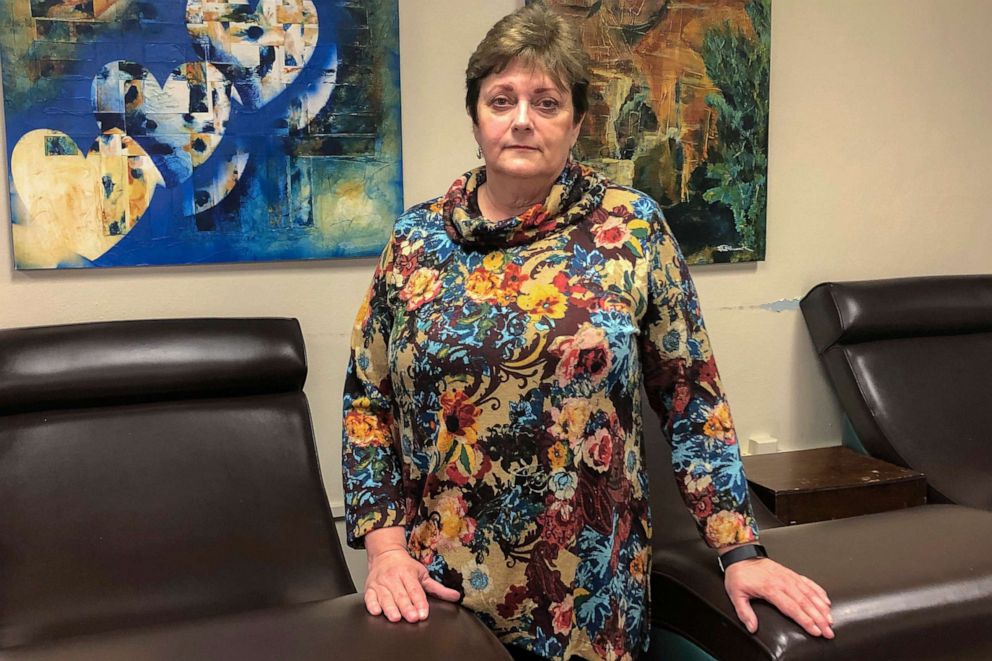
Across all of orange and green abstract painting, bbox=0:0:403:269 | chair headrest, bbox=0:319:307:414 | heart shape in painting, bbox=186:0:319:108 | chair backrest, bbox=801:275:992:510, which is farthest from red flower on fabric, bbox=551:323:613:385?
chair backrest, bbox=801:275:992:510

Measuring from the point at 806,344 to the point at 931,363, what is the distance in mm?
314

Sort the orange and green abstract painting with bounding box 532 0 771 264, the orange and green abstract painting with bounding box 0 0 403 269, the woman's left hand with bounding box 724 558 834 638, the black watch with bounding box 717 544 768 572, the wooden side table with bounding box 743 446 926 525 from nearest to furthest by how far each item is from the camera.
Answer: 1. the woman's left hand with bounding box 724 558 834 638
2. the black watch with bounding box 717 544 768 572
3. the orange and green abstract painting with bounding box 0 0 403 269
4. the wooden side table with bounding box 743 446 926 525
5. the orange and green abstract painting with bounding box 532 0 771 264

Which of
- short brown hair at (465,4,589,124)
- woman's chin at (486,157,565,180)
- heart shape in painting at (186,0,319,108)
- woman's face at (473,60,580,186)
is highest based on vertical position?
heart shape in painting at (186,0,319,108)

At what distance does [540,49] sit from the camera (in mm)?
1282

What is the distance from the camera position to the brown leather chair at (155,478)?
1.66 metres

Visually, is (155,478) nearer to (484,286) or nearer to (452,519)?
(452,519)

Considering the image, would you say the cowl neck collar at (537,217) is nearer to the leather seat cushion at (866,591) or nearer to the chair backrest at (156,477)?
the leather seat cushion at (866,591)

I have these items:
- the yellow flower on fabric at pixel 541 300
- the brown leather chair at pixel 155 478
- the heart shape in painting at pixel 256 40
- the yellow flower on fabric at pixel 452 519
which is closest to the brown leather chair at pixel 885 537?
the yellow flower on fabric at pixel 452 519

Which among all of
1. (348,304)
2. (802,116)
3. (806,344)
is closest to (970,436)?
(806,344)

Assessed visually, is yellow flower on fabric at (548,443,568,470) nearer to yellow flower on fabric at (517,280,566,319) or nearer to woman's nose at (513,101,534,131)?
yellow flower on fabric at (517,280,566,319)

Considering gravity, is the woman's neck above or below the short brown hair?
below

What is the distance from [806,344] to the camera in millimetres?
2541

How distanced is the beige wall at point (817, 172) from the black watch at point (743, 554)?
1.12 metres

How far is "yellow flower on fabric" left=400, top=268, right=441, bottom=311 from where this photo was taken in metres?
1.30
